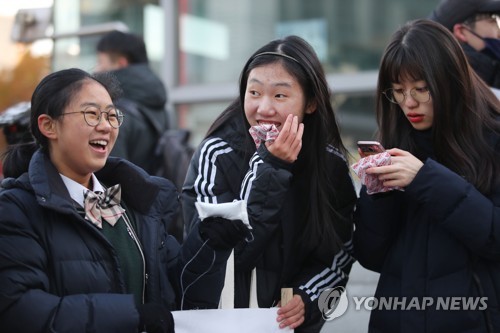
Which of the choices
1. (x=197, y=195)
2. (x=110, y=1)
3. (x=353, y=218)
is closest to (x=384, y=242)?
(x=353, y=218)

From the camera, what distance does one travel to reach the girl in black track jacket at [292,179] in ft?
11.3

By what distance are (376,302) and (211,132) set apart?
91 centimetres

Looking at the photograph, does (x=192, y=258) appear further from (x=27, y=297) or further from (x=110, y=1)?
(x=110, y=1)

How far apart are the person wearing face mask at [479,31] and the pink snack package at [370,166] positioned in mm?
1408

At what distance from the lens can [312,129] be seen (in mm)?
3654

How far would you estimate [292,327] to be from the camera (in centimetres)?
332

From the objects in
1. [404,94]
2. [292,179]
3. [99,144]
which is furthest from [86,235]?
[404,94]

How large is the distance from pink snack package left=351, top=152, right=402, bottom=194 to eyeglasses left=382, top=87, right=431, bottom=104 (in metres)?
0.27

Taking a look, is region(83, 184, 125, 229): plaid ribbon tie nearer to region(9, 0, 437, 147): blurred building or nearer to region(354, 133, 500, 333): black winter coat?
region(354, 133, 500, 333): black winter coat

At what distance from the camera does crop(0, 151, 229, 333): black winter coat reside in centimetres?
283

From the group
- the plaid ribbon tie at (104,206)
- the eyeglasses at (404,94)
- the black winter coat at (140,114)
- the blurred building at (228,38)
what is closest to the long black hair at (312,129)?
the eyeglasses at (404,94)

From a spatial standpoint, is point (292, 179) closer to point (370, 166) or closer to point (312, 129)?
point (312, 129)

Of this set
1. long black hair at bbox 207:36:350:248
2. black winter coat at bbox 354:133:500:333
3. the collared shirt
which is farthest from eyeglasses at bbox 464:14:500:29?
the collared shirt

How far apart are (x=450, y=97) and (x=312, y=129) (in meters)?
0.56
